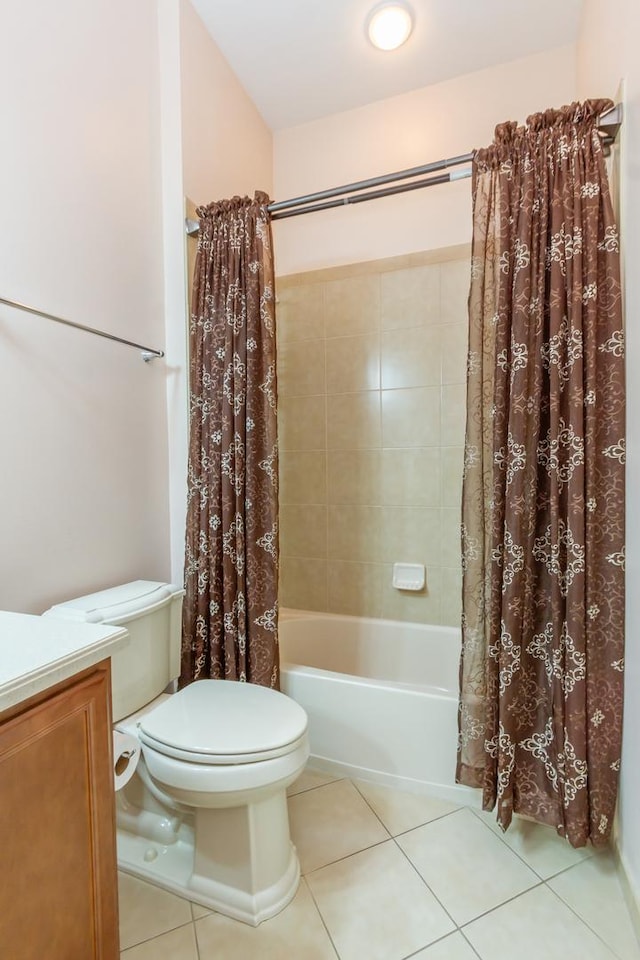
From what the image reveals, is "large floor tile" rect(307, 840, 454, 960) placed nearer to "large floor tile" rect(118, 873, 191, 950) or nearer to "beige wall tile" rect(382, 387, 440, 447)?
"large floor tile" rect(118, 873, 191, 950)

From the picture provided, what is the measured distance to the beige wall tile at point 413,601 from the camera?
7.10ft

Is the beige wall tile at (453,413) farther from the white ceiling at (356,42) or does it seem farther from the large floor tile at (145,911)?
the large floor tile at (145,911)

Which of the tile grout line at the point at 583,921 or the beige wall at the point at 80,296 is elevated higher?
the beige wall at the point at 80,296

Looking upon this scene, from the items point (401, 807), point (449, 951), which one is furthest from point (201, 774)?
point (401, 807)

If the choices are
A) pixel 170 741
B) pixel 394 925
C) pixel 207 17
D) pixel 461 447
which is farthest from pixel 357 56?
pixel 394 925

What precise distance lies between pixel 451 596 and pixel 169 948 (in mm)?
1543

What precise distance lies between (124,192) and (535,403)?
1540mm

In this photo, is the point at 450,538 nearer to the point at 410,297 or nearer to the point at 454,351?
the point at 454,351

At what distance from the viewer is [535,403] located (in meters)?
1.29

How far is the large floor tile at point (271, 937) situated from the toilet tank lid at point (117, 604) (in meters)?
0.79

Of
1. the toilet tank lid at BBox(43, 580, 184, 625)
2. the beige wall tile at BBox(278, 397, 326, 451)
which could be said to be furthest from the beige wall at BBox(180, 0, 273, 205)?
the toilet tank lid at BBox(43, 580, 184, 625)

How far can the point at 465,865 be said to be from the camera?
4.24ft

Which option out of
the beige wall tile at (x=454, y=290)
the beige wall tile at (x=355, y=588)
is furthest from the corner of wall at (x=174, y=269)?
the beige wall tile at (x=454, y=290)

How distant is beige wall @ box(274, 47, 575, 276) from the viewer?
6.48ft
